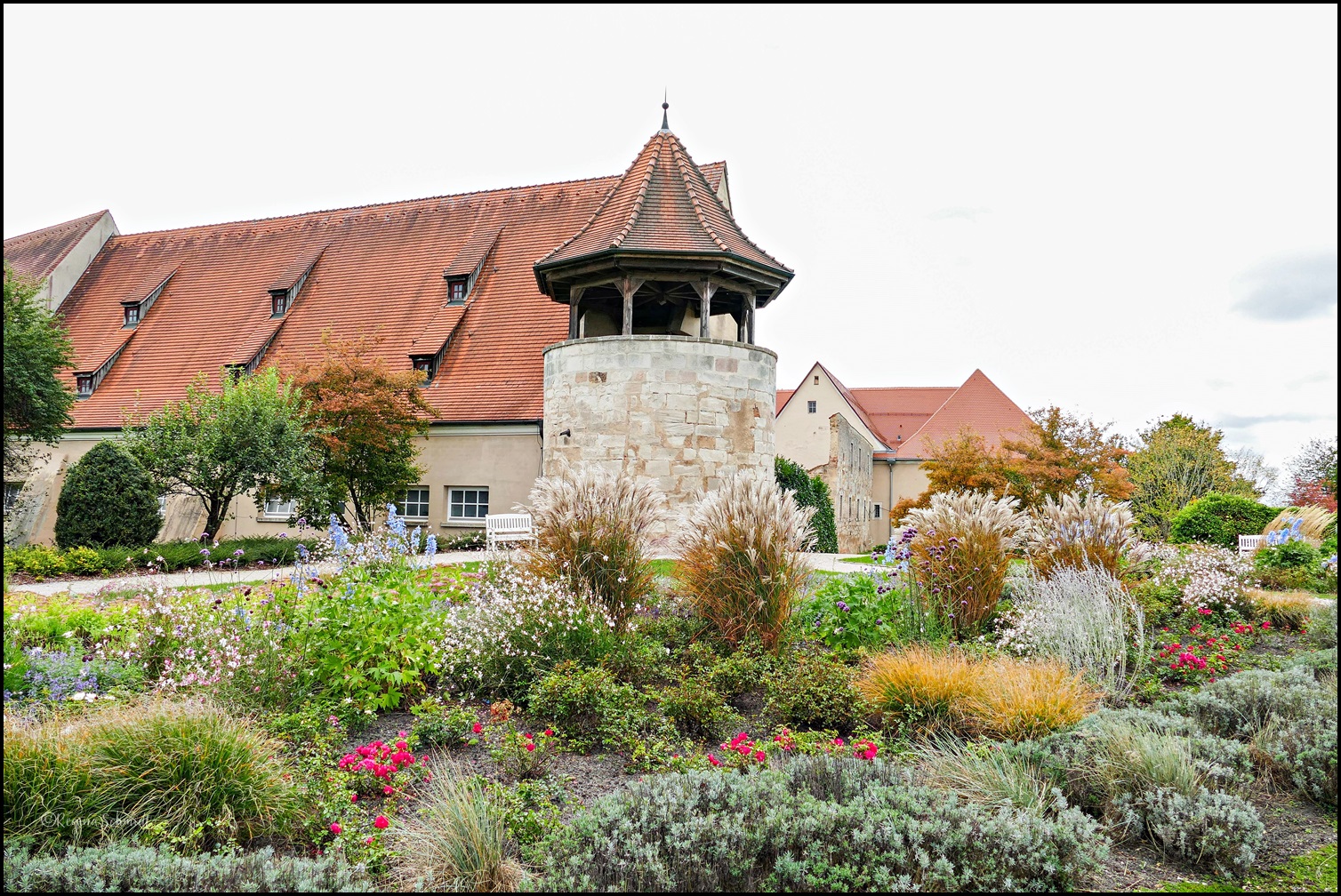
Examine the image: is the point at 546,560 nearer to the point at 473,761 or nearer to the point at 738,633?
the point at 738,633

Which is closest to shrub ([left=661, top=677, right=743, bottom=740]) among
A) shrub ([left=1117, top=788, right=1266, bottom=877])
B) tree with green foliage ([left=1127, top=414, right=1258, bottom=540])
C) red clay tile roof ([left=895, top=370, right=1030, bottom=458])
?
shrub ([left=1117, top=788, right=1266, bottom=877])

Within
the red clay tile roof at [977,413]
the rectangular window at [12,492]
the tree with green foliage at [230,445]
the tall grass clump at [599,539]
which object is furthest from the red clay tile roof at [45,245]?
the red clay tile roof at [977,413]

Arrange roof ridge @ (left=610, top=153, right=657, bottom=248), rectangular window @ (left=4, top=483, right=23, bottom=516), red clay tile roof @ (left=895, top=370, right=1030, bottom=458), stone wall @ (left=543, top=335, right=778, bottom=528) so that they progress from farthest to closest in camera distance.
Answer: red clay tile roof @ (left=895, top=370, right=1030, bottom=458)
rectangular window @ (left=4, top=483, right=23, bottom=516)
roof ridge @ (left=610, top=153, right=657, bottom=248)
stone wall @ (left=543, top=335, right=778, bottom=528)

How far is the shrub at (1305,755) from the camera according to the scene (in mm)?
4008

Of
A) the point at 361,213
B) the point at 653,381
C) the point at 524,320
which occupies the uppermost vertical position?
the point at 361,213

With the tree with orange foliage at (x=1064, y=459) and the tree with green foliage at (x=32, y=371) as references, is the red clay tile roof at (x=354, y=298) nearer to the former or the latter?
the tree with green foliage at (x=32, y=371)

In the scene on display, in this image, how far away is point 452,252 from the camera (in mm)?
20609

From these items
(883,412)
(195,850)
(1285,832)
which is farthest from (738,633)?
(883,412)

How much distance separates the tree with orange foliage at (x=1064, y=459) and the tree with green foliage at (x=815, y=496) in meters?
4.76

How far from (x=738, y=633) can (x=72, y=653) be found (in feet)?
13.8

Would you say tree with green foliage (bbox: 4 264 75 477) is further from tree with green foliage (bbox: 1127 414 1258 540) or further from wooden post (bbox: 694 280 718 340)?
tree with green foliage (bbox: 1127 414 1258 540)

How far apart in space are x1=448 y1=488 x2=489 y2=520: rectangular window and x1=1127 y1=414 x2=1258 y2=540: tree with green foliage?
19.4 m

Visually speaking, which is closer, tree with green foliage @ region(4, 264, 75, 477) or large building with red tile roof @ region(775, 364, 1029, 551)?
tree with green foliage @ region(4, 264, 75, 477)

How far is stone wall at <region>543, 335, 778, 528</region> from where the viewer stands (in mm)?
13172
